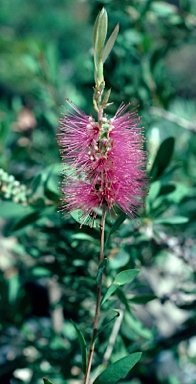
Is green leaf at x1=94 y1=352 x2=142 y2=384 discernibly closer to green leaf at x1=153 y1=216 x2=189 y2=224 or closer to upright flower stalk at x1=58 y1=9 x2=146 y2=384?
upright flower stalk at x1=58 y1=9 x2=146 y2=384

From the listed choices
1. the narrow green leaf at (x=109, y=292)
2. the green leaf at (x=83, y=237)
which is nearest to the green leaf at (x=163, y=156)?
the green leaf at (x=83, y=237)

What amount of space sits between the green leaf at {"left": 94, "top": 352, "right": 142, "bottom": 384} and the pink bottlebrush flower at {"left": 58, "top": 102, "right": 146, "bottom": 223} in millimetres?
155

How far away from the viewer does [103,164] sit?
528 mm

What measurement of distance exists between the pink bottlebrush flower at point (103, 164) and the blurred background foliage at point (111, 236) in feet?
0.15

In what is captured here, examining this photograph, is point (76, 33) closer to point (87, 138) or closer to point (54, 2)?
point (54, 2)

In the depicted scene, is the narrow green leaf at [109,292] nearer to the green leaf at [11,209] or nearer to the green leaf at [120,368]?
the green leaf at [120,368]

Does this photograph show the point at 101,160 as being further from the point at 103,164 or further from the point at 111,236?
the point at 111,236

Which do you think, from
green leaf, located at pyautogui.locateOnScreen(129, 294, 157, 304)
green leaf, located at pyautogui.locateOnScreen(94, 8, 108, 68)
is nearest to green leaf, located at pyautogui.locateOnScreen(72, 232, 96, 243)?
green leaf, located at pyautogui.locateOnScreen(129, 294, 157, 304)

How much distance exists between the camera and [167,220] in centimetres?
77

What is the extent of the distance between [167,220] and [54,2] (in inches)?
121

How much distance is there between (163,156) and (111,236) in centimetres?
15

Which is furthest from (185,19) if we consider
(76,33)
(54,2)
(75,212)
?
(54,2)

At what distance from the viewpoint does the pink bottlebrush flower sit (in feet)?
1.74

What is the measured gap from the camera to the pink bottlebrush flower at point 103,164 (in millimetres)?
529
